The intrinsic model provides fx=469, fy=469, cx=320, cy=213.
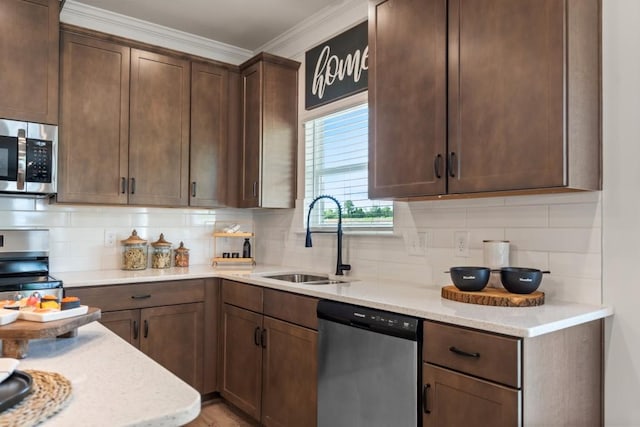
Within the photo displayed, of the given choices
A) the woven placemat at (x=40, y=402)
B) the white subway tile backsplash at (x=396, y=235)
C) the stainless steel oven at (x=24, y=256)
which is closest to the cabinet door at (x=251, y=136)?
the white subway tile backsplash at (x=396, y=235)

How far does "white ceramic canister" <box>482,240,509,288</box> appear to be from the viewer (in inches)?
82.9

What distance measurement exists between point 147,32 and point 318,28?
1289mm

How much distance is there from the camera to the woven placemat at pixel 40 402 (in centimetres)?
76

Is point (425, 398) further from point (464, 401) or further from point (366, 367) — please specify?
point (366, 367)

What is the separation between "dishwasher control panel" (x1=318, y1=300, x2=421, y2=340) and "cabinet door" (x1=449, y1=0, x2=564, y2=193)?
2.06 feet

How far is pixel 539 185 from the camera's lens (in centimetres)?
177

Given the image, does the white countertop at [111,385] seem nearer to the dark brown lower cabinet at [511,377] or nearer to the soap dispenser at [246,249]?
the dark brown lower cabinet at [511,377]

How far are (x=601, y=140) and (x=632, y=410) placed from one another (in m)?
1.05

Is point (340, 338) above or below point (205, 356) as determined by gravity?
above

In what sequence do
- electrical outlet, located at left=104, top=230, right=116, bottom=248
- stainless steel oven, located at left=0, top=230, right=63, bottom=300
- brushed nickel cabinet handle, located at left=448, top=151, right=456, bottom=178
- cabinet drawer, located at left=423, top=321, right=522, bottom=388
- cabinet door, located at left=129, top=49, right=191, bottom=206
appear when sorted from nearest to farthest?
cabinet drawer, located at left=423, top=321, right=522, bottom=388, brushed nickel cabinet handle, located at left=448, top=151, right=456, bottom=178, stainless steel oven, located at left=0, top=230, right=63, bottom=300, cabinet door, located at left=129, top=49, right=191, bottom=206, electrical outlet, located at left=104, top=230, right=116, bottom=248

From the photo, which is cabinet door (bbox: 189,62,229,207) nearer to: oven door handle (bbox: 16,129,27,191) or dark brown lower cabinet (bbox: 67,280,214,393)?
dark brown lower cabinet (bbox: 67,280,214,393)

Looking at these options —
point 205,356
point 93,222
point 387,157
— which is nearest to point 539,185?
point 387,157

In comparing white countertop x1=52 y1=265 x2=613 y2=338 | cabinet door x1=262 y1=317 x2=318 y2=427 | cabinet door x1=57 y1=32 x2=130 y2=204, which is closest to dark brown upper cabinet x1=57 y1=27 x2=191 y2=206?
cabinet door x1=57 y1=32 x2=130 y2=204

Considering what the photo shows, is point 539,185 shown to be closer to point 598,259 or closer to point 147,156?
point 598,259
